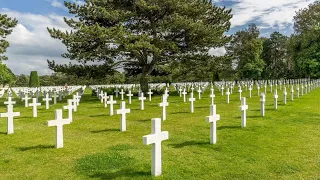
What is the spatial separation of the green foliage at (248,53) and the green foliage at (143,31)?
28.7 metres

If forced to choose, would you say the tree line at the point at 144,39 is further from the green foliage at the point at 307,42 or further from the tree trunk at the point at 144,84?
the green foliage at the point at 307,42

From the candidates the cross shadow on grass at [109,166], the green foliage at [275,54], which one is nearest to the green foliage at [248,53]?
the green foliage at [275,54]

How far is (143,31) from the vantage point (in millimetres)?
22328

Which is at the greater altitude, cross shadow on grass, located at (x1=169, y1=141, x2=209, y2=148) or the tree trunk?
the tree trunk

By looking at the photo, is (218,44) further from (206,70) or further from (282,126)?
(282,126)

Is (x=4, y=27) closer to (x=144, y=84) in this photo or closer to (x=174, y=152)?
(x=144, y=84)

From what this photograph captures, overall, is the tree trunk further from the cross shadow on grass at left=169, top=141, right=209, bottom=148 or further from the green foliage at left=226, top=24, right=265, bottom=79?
the green foliage at left=226, top=24, right=265, bottom=79

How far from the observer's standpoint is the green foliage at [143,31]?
1897cm

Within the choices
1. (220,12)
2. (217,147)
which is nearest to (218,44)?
(220,12)

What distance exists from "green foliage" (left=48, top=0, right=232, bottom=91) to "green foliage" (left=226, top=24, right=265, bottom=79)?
2872cm

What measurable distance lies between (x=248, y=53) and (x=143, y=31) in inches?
1330

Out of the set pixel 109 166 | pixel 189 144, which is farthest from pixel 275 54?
pixel 109 166

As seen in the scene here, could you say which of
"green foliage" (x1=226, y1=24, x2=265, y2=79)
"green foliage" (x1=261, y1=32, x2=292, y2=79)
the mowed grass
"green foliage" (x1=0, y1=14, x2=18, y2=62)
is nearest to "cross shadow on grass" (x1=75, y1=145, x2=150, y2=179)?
the mowed grass

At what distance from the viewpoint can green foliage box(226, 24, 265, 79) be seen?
51.3 metres
